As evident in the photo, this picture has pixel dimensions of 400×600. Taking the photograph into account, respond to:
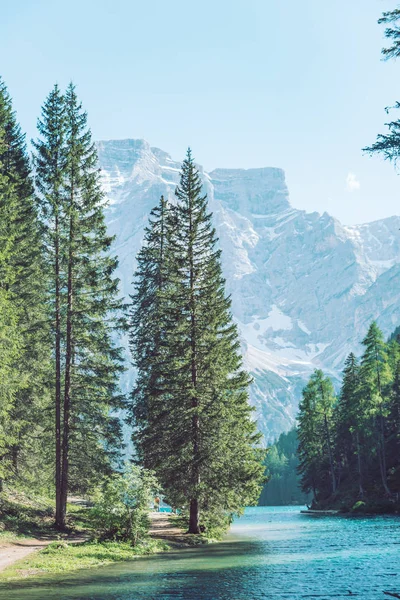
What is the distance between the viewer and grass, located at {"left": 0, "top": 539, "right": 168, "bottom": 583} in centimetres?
2003

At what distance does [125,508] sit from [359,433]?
50871 mm

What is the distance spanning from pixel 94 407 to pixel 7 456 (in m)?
5.65

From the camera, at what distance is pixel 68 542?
2664 cm

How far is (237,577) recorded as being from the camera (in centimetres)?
1992

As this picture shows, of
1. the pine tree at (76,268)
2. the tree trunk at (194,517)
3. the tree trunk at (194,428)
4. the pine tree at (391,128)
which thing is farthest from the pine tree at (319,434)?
the pine tree at (391,128)

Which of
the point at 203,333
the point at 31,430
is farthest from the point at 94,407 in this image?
the point at 203,333

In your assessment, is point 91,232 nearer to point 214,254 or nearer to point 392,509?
point 214,254

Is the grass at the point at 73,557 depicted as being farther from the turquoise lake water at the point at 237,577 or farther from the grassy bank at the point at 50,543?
the turquoise lake water at the point at 237,577

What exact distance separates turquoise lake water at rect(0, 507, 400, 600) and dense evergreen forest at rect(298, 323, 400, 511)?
33.7 meters

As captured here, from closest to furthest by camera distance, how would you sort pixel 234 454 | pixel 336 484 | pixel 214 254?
1. pixel 234 454
2. pixel 214 254
3. pixel 336 484

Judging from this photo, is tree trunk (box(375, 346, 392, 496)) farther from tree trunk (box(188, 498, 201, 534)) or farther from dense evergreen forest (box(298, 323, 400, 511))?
tree trunk (box(188, 498, 201, 534))

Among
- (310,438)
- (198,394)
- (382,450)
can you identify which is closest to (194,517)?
(198,394)

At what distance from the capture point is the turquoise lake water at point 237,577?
53.7ft

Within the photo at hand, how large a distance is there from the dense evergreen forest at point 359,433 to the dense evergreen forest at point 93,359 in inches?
1102
